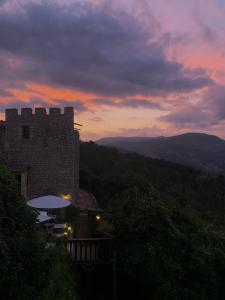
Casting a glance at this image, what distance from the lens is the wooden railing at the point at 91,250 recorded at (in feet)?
37.8

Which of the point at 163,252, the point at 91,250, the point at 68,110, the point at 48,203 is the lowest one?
the point at 91,250

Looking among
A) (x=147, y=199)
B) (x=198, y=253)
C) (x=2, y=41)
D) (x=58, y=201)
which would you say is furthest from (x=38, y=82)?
(x=198, y=253)

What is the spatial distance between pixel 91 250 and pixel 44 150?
7.95 metres

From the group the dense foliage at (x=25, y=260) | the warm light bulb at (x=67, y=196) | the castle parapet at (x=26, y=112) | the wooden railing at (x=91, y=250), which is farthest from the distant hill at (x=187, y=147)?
the dense foliage at (x=25, y=260)

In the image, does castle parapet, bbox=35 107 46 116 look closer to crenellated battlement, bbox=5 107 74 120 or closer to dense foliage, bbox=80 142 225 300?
crenellated battlement, bbox=5 107 74 120

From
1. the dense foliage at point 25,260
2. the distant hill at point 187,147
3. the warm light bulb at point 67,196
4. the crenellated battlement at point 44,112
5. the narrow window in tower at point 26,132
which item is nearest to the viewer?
the dense foliage at point 25,260

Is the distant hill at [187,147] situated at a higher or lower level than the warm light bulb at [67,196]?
higher

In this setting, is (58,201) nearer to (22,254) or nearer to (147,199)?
(147,199)

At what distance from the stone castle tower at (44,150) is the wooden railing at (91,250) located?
6573mm

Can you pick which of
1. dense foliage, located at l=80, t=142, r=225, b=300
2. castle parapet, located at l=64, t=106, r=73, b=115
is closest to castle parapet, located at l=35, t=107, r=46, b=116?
castle parapet, located at l=64, t=106, r=73, b=115

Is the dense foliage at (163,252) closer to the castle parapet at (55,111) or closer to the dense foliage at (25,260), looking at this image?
the dense foliage at (25,260)

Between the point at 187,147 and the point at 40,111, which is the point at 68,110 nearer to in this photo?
the point at 40,111

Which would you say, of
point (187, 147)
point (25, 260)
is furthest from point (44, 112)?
point (187, 147)

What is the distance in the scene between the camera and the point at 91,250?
11.6 m
